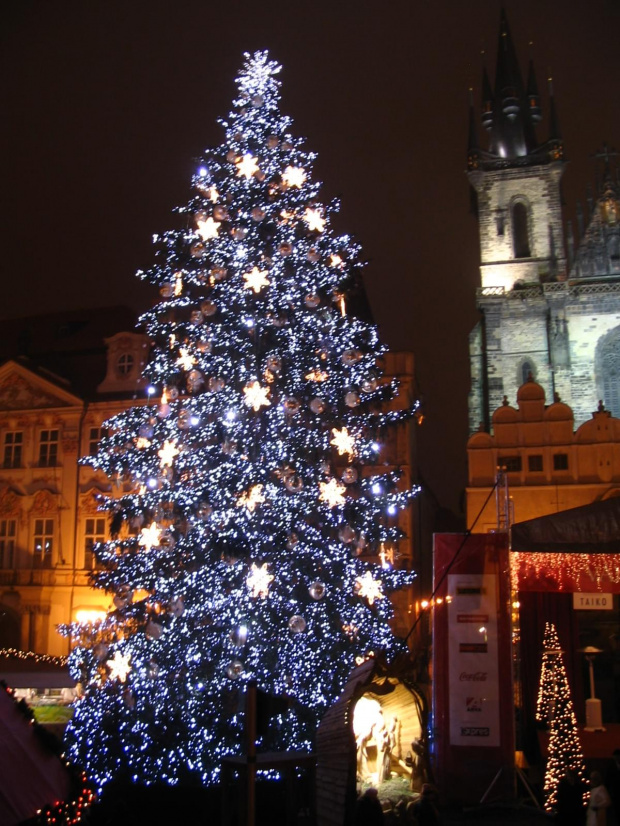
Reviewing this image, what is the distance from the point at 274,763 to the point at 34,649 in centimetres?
2168

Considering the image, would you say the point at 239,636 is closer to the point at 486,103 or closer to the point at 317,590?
the point at 317,590

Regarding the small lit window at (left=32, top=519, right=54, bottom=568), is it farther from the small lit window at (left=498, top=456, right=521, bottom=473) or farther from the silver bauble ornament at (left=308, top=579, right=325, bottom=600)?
the silver bauble ornament at (left=308, top=579, right=325, bottom=600)

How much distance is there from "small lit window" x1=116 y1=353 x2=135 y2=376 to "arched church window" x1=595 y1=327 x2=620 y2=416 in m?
17.6

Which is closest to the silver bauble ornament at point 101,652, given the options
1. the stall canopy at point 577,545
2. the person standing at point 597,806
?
the stall canopy at point 577,545

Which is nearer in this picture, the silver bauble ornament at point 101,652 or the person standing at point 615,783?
the person standing at point 615,783

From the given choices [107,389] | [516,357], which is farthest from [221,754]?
[516,357]

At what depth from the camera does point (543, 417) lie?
2888 cm

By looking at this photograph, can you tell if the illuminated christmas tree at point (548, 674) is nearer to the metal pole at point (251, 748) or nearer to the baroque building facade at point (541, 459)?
the metal pole at point (251, 748)

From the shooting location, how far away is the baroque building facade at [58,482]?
94.9ft

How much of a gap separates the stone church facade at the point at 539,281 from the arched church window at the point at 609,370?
0.13ft

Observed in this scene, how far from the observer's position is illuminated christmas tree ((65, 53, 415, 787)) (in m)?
12.2

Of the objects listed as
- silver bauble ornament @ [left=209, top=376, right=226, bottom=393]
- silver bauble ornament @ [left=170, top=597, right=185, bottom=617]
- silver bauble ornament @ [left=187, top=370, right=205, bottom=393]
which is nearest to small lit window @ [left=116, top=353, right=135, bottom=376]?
silver bauble ornament @ [left=187, top=370, right=205, bottom=393]

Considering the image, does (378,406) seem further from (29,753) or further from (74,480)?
(74,480)

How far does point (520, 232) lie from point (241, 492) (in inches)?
1220
